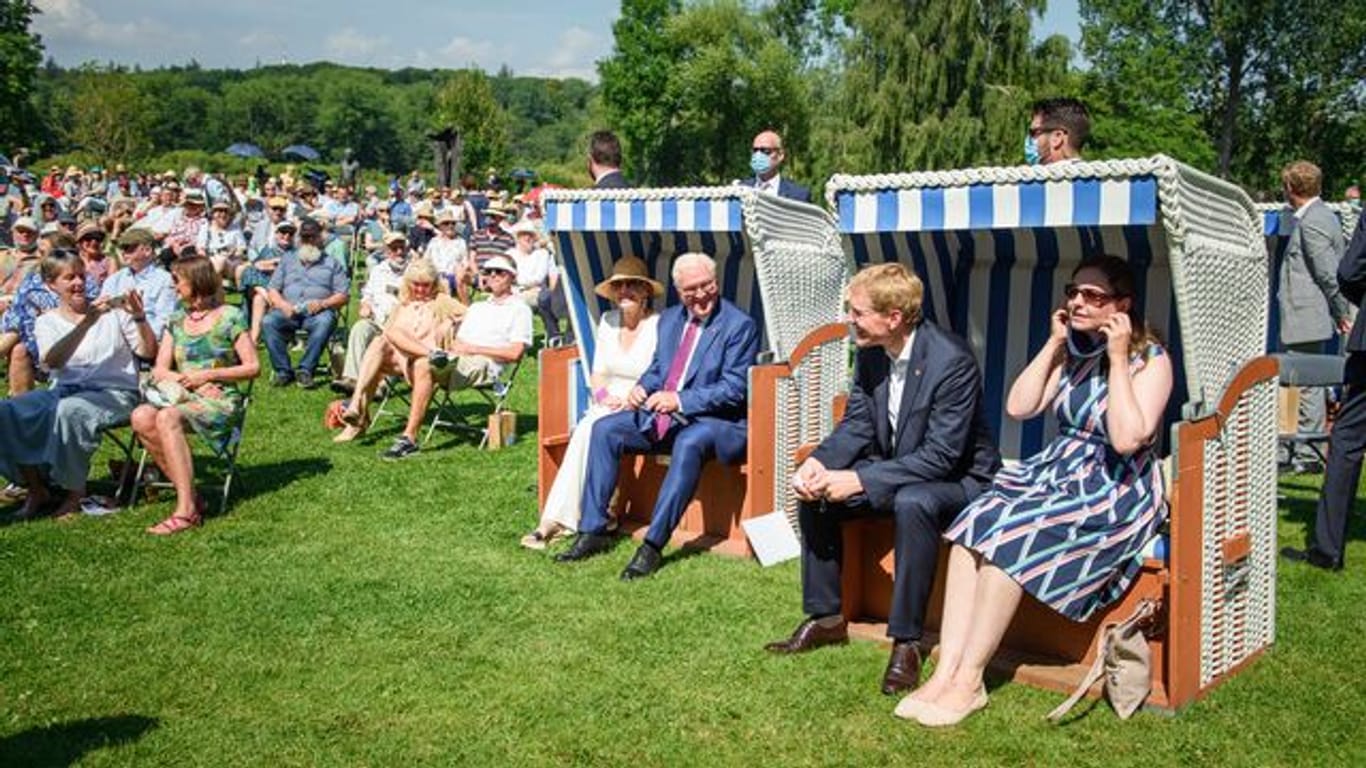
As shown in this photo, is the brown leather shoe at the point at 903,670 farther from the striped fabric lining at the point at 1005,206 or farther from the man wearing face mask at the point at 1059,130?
the man wearing face mask at the point at 1059,130

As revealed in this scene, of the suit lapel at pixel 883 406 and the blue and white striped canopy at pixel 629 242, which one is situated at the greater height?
the blue and white striped canopy at pixel 629 242

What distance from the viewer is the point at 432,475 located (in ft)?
25.9

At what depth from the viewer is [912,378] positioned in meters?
4.53

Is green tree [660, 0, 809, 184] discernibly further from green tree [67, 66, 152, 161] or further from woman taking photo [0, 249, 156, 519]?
woman taking photo [0, 249, 156, 519]

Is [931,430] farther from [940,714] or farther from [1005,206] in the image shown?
[940,714]

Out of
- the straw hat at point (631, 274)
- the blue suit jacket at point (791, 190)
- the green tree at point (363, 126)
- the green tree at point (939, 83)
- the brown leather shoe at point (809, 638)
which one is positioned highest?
the green tree at point (363, 126)

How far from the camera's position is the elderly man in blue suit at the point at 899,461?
4.32 m

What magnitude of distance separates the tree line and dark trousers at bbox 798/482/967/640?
96.2ft

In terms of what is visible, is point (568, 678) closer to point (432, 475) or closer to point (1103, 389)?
point (1103, 389)

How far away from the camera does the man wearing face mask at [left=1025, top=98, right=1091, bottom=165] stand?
17.6ft

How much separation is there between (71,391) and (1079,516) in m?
5.39

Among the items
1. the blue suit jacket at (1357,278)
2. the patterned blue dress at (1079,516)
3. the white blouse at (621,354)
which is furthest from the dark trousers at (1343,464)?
the white blouse at (621,354)

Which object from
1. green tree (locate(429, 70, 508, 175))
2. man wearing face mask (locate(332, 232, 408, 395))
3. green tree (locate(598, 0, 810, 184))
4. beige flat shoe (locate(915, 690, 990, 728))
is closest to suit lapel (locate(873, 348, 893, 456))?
beige flat shoe (locate(915, 690, 990, 728))

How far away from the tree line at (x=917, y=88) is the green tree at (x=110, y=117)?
0.64 feet
